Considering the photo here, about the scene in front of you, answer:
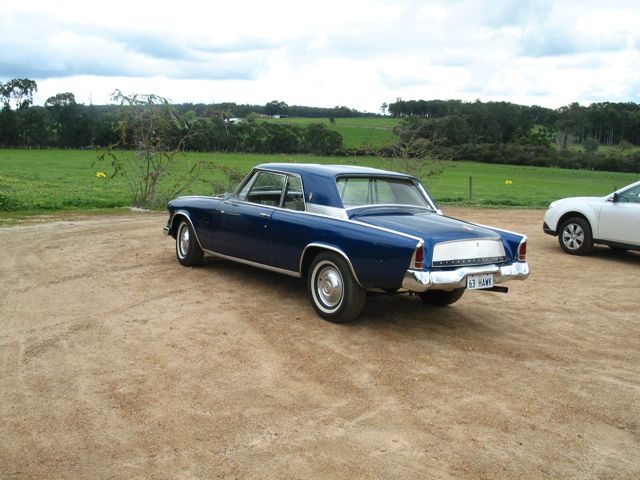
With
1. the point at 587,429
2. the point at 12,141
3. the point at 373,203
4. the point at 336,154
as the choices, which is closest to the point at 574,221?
the point at 373,203

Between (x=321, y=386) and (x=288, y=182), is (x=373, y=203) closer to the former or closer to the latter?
(x=288, y=182)

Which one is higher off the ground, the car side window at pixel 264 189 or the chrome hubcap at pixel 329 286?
the car side window at pixel 264 189

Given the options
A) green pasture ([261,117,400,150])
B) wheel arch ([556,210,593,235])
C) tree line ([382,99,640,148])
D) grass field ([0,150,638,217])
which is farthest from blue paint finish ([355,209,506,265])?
tree line ([382,99,640,148])

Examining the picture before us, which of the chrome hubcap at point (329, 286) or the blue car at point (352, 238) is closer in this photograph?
the blue car at point (352, 238)

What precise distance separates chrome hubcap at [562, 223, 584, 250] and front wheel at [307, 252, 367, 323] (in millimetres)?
6838

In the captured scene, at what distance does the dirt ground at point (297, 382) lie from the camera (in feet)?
12.6

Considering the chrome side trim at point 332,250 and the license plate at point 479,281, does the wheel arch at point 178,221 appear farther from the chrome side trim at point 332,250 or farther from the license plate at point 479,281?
the license plate at point 479,281

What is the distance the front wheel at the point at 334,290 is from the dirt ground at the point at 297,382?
6.1 inches

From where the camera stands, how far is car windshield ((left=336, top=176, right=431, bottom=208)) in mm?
7078

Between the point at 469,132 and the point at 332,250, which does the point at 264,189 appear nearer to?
the point at 332,250

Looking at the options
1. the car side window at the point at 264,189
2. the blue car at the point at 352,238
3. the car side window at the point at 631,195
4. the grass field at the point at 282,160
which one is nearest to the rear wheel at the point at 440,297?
the blue car at the point at 352,238

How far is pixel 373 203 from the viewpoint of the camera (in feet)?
23.6

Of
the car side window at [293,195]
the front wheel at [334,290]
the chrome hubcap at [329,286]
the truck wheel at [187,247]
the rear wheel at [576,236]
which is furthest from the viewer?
Result: the rear wheel at [576,236]

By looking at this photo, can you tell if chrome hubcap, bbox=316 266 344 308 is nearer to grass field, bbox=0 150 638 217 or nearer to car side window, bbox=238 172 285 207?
car side window, bbox=238 172 285 207
